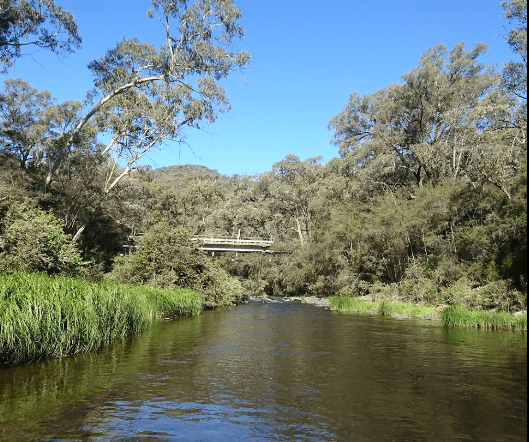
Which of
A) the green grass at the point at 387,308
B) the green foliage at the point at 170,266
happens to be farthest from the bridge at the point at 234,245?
the green grass at the point at 387,308

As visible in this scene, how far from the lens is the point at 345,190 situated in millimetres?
46031

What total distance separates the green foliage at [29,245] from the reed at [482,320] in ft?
54.7

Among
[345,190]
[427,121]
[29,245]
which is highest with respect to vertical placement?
[427,121]

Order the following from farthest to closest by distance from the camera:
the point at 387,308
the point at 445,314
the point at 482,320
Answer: the point at 387,308 → the point at 445,314 → the point at 482,320

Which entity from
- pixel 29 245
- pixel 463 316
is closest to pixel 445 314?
pixel 463 316

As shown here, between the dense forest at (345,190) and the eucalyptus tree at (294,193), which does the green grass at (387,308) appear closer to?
the dense forest at (345,190)

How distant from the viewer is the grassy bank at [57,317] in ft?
31.3

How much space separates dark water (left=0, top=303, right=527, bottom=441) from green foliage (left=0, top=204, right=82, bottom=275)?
561 centimetres

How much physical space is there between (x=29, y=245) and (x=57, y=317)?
7.27m

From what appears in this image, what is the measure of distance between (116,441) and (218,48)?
24.3 metres

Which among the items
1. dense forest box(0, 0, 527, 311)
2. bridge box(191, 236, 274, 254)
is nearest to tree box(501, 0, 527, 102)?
dense forest box(0, 0, 527, 311)

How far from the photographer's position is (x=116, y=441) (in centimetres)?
618

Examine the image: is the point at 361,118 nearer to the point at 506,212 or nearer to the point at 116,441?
the point at 506,212

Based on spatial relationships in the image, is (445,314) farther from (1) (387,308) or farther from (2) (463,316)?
(1) (387,308)
